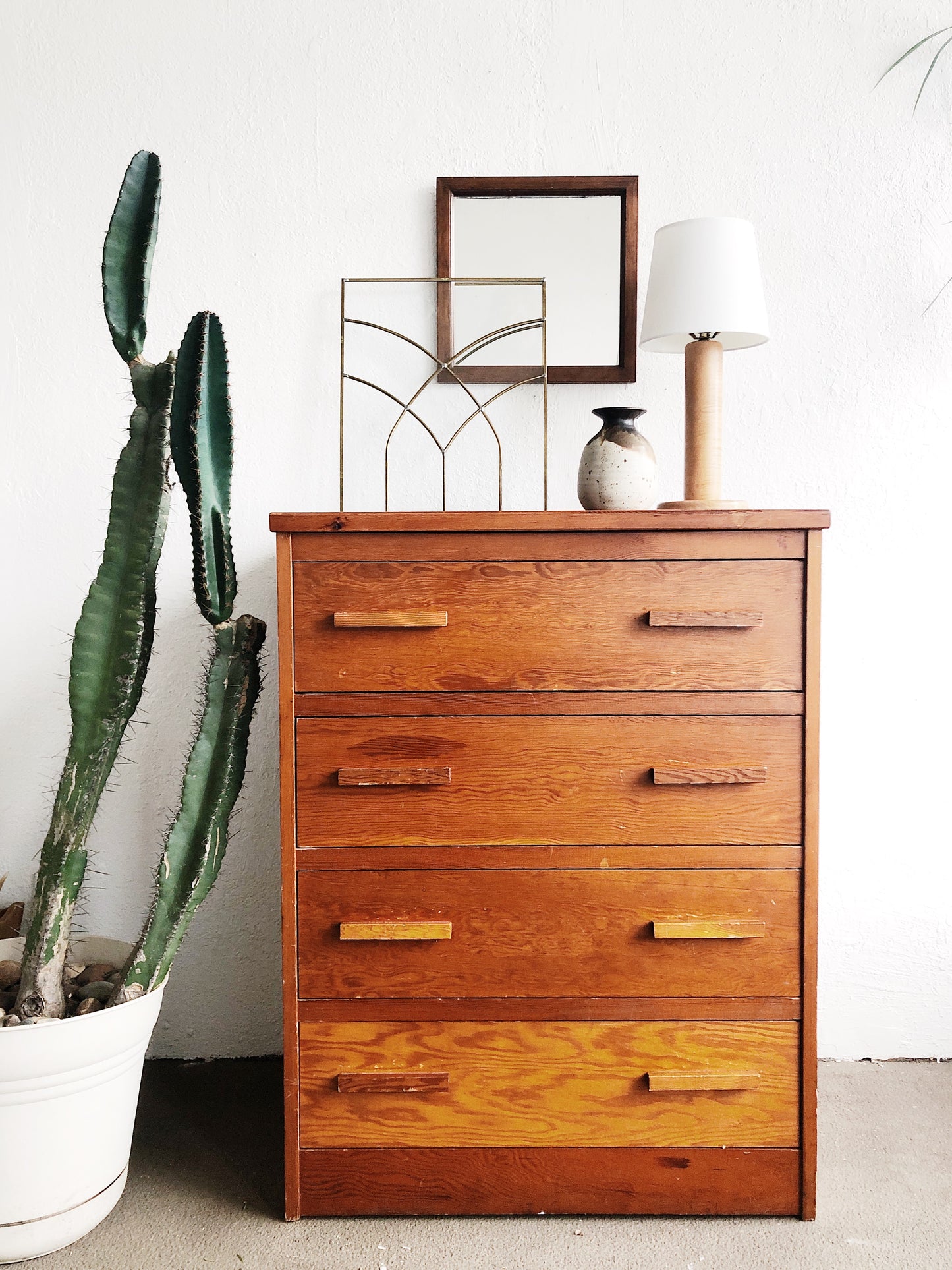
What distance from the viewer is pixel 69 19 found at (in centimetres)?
180

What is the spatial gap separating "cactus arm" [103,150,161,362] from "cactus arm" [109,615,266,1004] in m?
0.46

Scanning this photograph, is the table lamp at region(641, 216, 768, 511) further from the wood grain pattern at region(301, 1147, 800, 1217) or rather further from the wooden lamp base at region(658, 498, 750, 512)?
the wood grain pattern at region(301, 1147, 800, 1217)

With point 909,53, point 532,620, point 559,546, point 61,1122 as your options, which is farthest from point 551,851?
point 909,53

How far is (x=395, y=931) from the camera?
1379 millimetres

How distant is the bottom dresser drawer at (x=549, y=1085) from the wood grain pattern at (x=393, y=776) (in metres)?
0.37

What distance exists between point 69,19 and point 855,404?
174 centimetres

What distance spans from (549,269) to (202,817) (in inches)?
48.7

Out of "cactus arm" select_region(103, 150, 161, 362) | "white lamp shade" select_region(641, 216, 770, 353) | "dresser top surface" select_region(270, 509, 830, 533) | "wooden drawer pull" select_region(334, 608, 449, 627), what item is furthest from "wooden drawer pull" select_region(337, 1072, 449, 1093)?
"white lamp shade" select_region(641, 216, 770, 353)

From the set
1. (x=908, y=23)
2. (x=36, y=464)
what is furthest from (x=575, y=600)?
(x=908, y=23)

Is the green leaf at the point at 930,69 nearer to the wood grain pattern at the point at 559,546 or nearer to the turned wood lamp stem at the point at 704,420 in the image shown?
the turned wood lamp stem at the point at 704,420

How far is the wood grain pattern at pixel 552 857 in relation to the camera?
1.39 m

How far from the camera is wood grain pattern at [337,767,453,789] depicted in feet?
4.50

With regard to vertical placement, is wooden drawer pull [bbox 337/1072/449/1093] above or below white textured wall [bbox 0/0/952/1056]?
below

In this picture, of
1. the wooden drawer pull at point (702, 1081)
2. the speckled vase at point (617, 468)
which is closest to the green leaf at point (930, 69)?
the speckled vase at point (617, 468)
